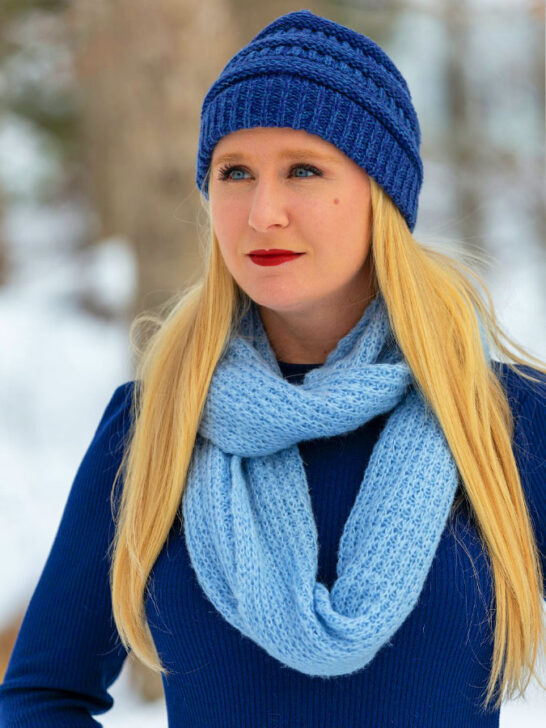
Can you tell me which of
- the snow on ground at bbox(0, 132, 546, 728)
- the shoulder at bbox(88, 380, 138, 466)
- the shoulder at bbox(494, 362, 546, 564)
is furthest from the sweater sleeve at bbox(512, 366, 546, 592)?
the shoulder at bbox(88, 380, 138, 466)

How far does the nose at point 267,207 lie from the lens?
4.70 feet

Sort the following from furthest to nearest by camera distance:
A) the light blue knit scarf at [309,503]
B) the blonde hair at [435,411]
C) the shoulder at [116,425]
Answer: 1. the shoulder at [116,425]
2. the blonde hair at [435,411]
3. the light blue knit scarf at [309,503]

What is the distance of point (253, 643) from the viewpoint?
1.44 metres

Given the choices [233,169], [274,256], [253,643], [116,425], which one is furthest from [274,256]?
[253,643]

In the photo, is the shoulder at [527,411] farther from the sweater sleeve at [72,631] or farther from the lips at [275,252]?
the sweater sleeve at [72,631]

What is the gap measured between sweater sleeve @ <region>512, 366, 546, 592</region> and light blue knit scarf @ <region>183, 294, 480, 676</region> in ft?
0.46

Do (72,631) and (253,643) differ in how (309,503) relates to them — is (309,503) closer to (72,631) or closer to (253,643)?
(253,643)

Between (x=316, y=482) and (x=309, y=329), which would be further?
(x=309, y=329)

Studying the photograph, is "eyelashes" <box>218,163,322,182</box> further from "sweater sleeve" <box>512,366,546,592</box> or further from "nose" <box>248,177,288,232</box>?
"sweater sleeve" <box>512,366,546,592</box>

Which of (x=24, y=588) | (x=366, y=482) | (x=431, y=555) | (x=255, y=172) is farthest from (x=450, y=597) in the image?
(x=24, y=588)

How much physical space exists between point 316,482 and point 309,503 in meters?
0.06

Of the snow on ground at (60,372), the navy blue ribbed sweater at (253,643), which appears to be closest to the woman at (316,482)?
the navy blue ribbed sweater at (253,643)

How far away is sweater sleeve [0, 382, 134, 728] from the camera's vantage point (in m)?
1.57

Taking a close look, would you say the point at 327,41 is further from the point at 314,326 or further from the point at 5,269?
the point at 5,269
